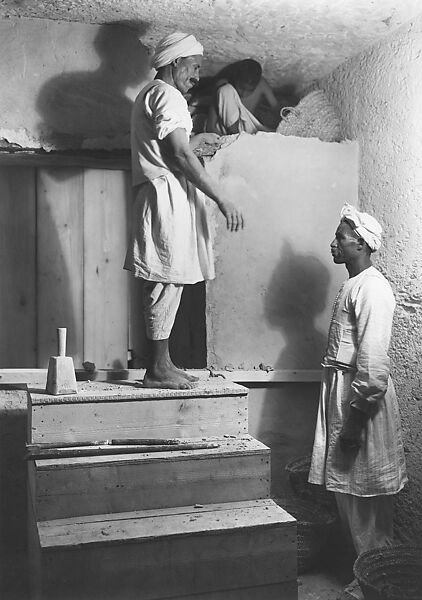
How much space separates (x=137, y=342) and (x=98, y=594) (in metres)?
1.76

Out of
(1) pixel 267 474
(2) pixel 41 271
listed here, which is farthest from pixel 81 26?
(1) pixel 267 474

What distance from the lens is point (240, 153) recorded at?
367 centimetres

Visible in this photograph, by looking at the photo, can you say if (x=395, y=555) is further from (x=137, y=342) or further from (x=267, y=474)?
(x=137, y=342)

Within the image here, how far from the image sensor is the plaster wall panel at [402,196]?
3.30 metres

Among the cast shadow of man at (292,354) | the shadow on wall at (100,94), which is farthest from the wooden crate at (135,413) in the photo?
the shadow on wall at (100,94)

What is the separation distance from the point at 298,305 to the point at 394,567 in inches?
56.6

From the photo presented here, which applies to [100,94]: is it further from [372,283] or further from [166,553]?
[166,553]

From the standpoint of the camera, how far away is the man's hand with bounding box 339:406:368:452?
308 cm

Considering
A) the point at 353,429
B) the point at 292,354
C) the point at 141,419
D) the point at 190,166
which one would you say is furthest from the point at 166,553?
the point at 292,354

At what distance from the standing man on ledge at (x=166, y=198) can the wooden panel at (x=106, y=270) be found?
90 cm

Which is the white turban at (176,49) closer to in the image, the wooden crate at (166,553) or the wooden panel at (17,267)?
the wooden panel at (17,267)

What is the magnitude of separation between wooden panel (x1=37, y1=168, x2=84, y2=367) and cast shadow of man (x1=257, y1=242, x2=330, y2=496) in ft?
3.53

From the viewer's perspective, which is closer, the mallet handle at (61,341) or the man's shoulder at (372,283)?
the mallet handle at (61,341)

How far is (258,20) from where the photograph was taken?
3453 mm
